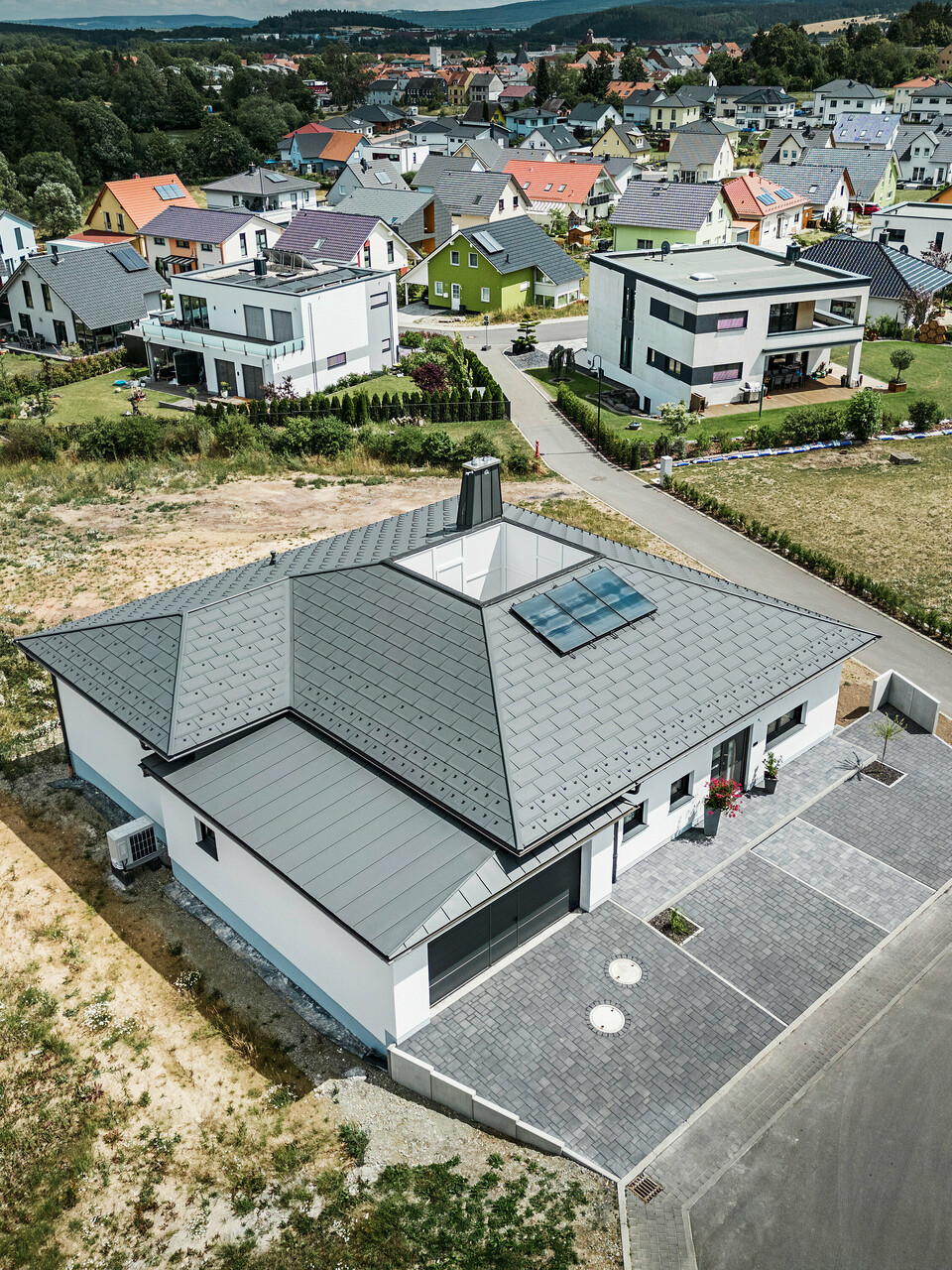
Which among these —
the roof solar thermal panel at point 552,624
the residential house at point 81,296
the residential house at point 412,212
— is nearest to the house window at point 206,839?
the roof solar thermal panel at point 552,624

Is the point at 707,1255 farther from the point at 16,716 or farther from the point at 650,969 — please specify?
the point at 16,716

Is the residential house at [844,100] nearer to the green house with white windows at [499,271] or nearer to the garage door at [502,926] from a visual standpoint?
the green house with white windows at [499,271]

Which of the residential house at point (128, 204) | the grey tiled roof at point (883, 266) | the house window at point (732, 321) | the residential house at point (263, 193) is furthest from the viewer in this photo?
the residential house at point (263, 193)

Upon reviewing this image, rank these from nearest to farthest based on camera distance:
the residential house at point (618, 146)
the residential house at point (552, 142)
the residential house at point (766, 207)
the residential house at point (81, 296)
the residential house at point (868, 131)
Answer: the residential house at point (81, 296)
the residential house at point (766, 207)
the residential house at point (868, 131)
the residential house at point (552, 142)
the residential house at point (618, 146)

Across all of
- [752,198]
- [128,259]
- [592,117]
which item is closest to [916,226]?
[752,198]

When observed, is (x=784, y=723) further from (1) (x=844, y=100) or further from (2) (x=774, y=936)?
(1) (x=844, y=100)

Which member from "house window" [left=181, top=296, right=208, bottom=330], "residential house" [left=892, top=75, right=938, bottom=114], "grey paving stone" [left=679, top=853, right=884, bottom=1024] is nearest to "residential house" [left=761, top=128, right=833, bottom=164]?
"residential house" [left=892, top=75, right=938, bottom=114]
